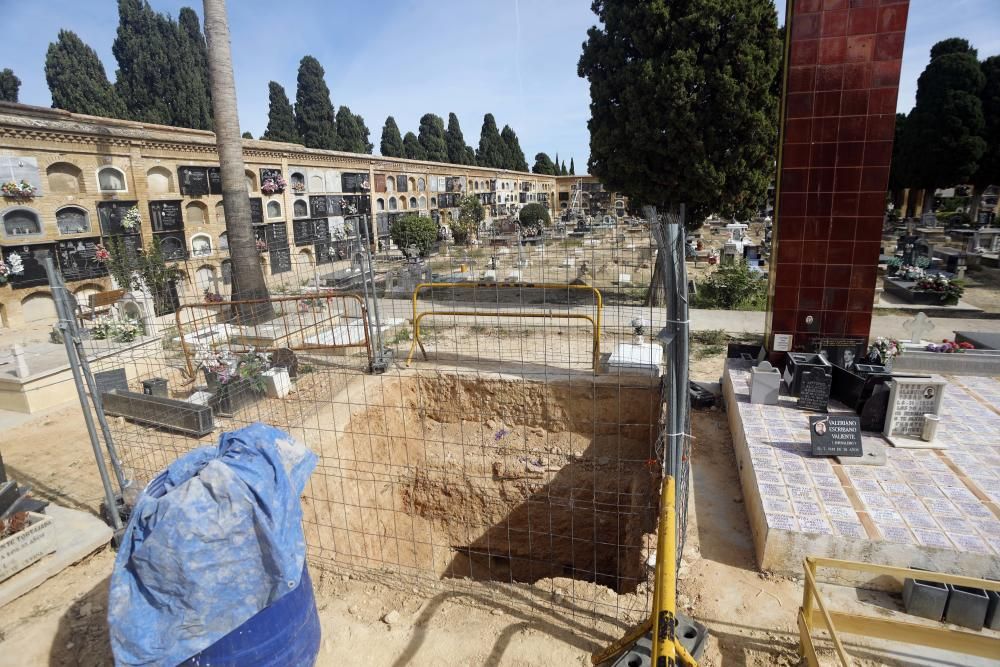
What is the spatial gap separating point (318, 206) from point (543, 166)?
4660 cm

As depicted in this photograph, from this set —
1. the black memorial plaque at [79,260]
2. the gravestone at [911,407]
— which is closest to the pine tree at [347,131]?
the black memorial plaque at [79,260]

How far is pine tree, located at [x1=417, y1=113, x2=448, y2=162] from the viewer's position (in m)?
45.0

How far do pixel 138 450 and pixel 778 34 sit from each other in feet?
45.1

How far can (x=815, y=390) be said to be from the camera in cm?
578

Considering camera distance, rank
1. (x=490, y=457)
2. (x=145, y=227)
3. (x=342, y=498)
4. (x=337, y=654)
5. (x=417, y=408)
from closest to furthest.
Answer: (x=337, y=654), (x=342, y=498), (x=490, y=457), (x=417, y=408), (x=145, y=227)

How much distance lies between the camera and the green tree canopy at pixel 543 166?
65.3 meters

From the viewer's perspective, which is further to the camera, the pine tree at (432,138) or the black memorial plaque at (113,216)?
the pine tree at (432,138)

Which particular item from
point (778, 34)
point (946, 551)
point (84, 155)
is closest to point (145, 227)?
point (84, 155)

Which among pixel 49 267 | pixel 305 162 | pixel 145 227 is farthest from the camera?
pixel 305 162

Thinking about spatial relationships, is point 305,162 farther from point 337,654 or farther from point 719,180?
Result: point 337,654

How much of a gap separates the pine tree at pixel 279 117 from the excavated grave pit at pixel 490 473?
106ft

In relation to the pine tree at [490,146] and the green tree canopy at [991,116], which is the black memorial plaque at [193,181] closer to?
the green tree canopy at [991,116]

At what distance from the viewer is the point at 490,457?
7.29 m

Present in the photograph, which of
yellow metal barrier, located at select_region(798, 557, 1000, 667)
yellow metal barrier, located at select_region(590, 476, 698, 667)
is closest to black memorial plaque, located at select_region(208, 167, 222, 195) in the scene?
yellow metal barrier, located at select_region(590, 476, 698, 667)
